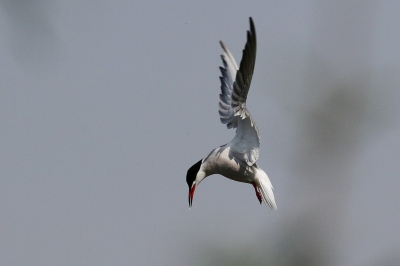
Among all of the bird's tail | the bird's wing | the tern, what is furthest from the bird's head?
the bird's tail

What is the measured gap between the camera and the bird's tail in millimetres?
6883

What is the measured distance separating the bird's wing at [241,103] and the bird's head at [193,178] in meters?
0.50

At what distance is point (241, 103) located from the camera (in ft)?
20.1

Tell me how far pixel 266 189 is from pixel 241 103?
3.97ft

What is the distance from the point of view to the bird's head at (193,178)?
698 cm

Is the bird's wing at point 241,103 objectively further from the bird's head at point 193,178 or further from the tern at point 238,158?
the bird's head at point 193,178

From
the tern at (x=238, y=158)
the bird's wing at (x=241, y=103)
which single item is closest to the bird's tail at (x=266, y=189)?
the tern at (x=238, y=158)

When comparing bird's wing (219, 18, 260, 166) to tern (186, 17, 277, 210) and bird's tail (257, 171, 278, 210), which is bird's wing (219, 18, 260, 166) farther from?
bird's tail (257, 171, 278, 210)

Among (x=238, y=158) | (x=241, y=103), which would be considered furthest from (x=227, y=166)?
(x=241, y=103)

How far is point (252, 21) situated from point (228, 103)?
79.8 inches

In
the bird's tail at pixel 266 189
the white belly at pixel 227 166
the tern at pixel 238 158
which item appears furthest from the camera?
the bird's tail at pixel 266 189

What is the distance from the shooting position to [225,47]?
25.3 ft

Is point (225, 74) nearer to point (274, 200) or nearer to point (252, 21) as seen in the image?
point (274, 200)

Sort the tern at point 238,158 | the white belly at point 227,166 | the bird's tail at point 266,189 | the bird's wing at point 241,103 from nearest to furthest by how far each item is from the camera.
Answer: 1. the bird's wing at point 241,103
2. the tern at point 238,158
3. the white belly at point 227,166
4. the bird's tail at point 266,189
